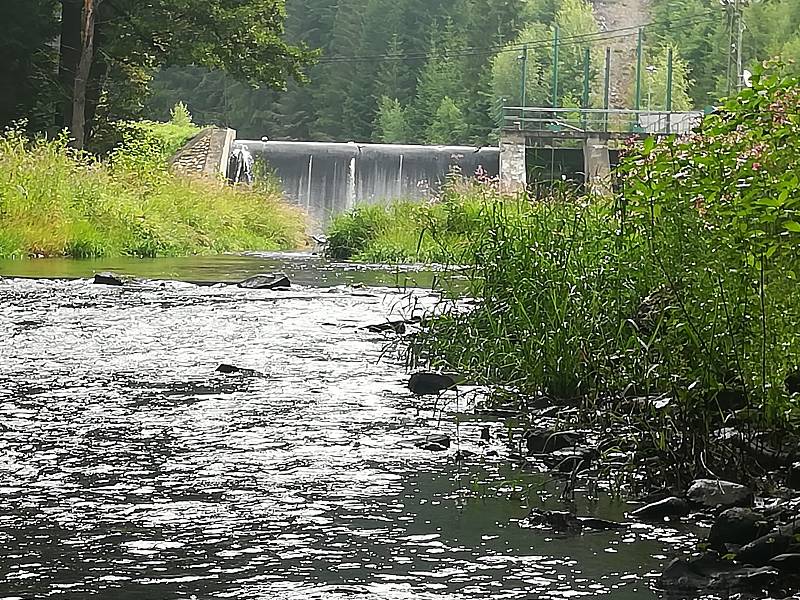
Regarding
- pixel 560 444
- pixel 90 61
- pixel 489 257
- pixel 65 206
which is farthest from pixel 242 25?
pixel 560 444

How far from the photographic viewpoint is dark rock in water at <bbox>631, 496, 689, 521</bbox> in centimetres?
349

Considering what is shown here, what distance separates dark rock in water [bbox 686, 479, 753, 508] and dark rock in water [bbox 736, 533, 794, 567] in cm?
50

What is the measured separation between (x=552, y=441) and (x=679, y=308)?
61 centimetres

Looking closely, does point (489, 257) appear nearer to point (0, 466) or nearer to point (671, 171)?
point (671, 171)

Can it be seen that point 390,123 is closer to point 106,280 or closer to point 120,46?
point 120,46

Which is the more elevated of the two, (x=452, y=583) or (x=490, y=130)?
(x=490, y=130)

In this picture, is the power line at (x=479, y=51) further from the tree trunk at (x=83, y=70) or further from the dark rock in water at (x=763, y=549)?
the dark rock in water at (x=763, y=549)

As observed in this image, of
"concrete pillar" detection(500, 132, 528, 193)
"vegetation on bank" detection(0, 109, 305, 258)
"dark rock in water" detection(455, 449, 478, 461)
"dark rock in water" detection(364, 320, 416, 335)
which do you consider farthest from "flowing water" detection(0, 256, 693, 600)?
"concrete pillar" detection(500, 132, 528, 193)

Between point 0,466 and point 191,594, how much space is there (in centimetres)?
149

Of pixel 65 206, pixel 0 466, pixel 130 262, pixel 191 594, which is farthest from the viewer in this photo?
pixel 65 206

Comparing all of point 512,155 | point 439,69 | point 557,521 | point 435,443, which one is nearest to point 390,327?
point 435,443

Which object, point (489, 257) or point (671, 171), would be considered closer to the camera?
point (671, 171)

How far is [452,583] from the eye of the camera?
2889mm

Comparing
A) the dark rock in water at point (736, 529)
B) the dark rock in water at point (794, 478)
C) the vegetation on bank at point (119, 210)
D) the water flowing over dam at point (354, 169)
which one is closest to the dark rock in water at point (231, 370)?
the dark rock in water at point (794, 478)
